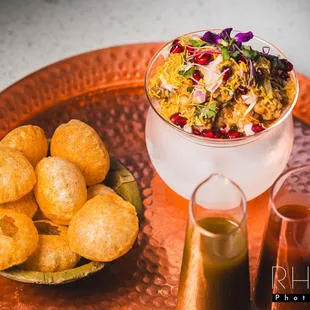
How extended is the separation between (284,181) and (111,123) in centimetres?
54

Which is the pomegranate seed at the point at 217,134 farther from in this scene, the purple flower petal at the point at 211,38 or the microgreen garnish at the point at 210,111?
the purple flower petal at the point at 211,38

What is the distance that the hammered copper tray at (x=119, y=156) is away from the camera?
44.6 inches

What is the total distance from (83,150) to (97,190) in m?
0.07

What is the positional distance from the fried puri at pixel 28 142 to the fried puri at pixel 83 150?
0.03 metres

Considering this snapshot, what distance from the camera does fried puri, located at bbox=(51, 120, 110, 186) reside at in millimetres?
1180

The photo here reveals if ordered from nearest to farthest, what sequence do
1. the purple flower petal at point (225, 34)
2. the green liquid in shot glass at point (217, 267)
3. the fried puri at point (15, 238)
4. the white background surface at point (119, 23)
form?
the green liquid in shot glass at point (217, 267)
the fried puri at point (15, 238)
the purple flower petal at point (225, 34)
the white background surface at point (119, 23)

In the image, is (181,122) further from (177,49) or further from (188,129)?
(177,49)

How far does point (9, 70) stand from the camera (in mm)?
1709

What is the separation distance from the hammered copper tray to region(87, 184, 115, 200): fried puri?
10 cm

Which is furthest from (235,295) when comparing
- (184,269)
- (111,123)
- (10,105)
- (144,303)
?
(10,105)

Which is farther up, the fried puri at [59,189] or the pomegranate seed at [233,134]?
the pomegranate seed at [233,134]

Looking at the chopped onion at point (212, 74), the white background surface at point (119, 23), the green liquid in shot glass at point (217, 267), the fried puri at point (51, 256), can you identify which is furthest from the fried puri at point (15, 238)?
the white background surface at point (119, 23)

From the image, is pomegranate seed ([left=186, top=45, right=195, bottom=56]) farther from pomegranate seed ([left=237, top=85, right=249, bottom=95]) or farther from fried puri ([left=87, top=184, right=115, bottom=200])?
fried puri ([left=87, top=184, right=115, bottom=200])

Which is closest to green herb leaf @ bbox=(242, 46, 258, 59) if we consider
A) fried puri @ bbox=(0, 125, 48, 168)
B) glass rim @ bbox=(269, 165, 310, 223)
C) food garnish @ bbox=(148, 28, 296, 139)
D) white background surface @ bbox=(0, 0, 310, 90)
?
food garnish @ bbox=(148, 28, 296, 139)
